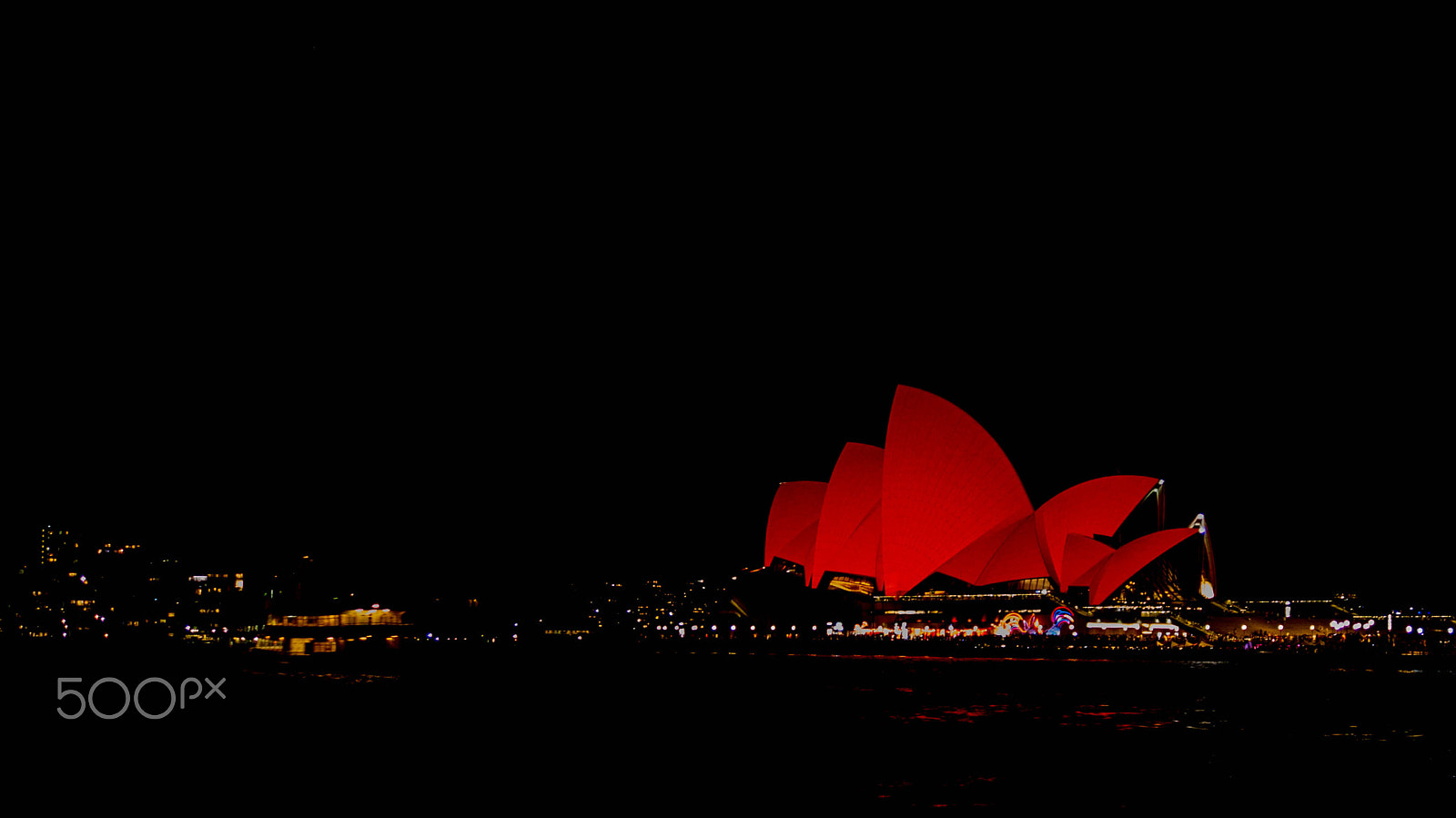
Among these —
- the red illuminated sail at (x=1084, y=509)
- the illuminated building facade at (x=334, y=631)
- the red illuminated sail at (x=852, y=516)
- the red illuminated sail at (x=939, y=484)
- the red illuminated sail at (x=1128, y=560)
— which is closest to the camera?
the red illuminated sail at (x=939, y=484)

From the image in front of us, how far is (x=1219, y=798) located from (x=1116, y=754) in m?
3.15

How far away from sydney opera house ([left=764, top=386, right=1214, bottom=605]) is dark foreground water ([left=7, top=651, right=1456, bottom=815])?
1128 cm

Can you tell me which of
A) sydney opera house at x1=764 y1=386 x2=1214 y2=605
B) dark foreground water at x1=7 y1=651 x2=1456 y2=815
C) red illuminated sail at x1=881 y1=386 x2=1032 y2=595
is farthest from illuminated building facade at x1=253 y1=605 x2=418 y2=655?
red illuminated sail at x1=881 y1=386 x2=1032 y2=595

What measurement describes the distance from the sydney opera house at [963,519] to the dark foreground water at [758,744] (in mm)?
11279

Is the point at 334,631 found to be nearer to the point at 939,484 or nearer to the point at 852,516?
the point at 852,516

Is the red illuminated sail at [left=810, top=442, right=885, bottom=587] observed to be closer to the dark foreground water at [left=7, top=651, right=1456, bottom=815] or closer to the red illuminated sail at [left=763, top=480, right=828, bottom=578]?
the red illuminated sail at [left=763, top=480, right=828, bottom=578]

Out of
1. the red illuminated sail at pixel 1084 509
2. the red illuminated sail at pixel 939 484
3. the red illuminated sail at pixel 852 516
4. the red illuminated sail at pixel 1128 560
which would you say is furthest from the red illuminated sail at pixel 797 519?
the red illuminated sail at pixel 1128 560

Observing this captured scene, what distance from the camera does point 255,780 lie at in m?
13.8

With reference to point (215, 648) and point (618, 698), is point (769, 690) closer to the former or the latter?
point (618, 698)

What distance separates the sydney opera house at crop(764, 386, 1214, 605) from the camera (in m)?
40.9

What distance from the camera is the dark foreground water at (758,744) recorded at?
41.2 ft

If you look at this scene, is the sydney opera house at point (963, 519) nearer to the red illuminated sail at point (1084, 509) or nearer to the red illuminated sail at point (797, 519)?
the red illuminated sail at point (1084, 509)

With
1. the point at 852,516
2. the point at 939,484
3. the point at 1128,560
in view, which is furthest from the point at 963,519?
the point at 1128,560

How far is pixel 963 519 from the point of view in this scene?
42406 millimetres
